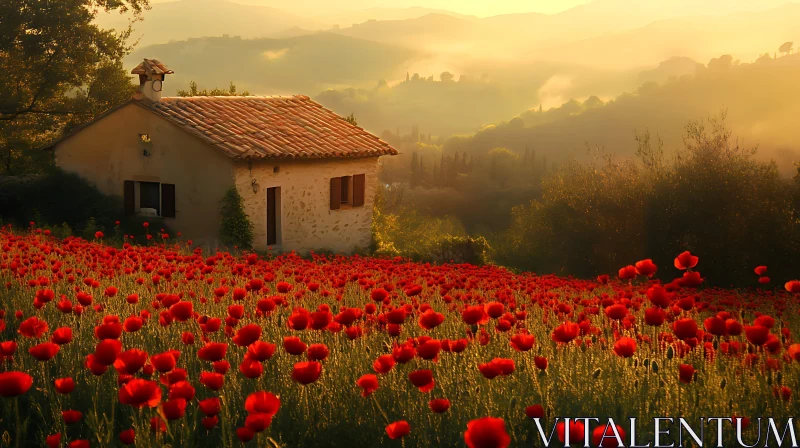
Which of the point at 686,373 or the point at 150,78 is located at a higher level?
the point at 150,78

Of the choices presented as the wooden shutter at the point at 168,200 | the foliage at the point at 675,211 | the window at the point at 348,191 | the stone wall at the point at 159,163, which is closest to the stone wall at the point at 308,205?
the window at the point at 348,191

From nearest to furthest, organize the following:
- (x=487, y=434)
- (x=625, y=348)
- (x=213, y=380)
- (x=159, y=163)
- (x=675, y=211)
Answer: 1. (x=487, y=434)
2. (x=213, y=380)
3. (x=625, y=348)
4. (x=159, y=163)
5. (x=675, y=211)

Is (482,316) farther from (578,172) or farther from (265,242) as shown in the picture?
(578,172)

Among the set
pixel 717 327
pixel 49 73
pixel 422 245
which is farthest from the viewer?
pixel 49 73

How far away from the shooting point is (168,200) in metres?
22.0

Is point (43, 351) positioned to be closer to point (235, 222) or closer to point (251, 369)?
point (251, 369)

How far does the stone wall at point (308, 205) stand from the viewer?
21.2 m

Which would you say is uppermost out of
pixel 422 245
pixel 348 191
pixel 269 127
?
pixel 269 127

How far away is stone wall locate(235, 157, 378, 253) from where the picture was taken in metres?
21.2

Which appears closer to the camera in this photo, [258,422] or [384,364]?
[258,422]

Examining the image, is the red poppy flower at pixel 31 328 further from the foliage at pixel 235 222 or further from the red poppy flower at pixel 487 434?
the foliage at pixel 235 222

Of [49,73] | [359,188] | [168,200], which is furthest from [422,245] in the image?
[49,73]

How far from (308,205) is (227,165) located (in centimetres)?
298

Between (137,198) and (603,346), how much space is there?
1954 cm
